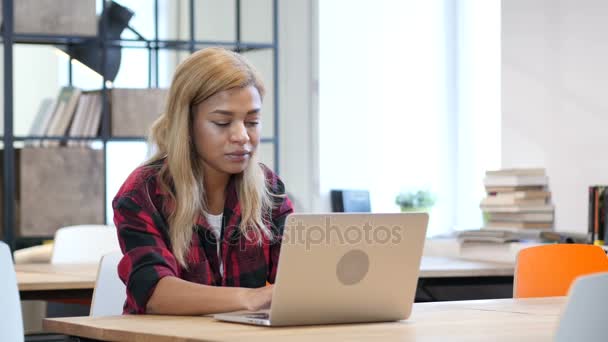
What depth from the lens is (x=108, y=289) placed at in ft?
8.85

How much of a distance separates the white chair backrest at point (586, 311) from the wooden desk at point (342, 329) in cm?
28

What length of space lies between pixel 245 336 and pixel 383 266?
1.13 feet

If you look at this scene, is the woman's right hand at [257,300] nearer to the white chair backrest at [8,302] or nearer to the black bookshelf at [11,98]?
the white chair backrest at [8,302]

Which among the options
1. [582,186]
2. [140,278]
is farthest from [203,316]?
[582,186]

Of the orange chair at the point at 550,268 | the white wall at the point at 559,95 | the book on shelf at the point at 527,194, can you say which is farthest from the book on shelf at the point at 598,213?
the orange chair at the point at 550,268

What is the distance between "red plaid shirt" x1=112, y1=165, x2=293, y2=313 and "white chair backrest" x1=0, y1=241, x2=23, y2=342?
0.79 feet

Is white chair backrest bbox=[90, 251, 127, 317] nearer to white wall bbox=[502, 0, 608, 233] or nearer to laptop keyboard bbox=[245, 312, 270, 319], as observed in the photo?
laptop keyboard bbox=[245, 312, 270, 319]

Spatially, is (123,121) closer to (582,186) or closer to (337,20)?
(337,20)

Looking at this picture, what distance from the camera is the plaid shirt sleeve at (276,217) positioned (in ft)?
7.86

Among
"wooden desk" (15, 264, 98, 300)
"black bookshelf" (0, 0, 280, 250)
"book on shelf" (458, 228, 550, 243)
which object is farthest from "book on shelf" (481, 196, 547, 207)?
"wooden desk" (15, 264, 98, 300)

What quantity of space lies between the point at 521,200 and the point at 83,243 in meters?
2.04

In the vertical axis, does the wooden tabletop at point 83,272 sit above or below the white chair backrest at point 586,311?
below

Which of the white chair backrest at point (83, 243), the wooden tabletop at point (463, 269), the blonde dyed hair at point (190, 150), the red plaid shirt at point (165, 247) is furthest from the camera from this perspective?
Answer: the white chair backrest at point (83, 243)

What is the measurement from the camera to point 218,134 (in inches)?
88.8
